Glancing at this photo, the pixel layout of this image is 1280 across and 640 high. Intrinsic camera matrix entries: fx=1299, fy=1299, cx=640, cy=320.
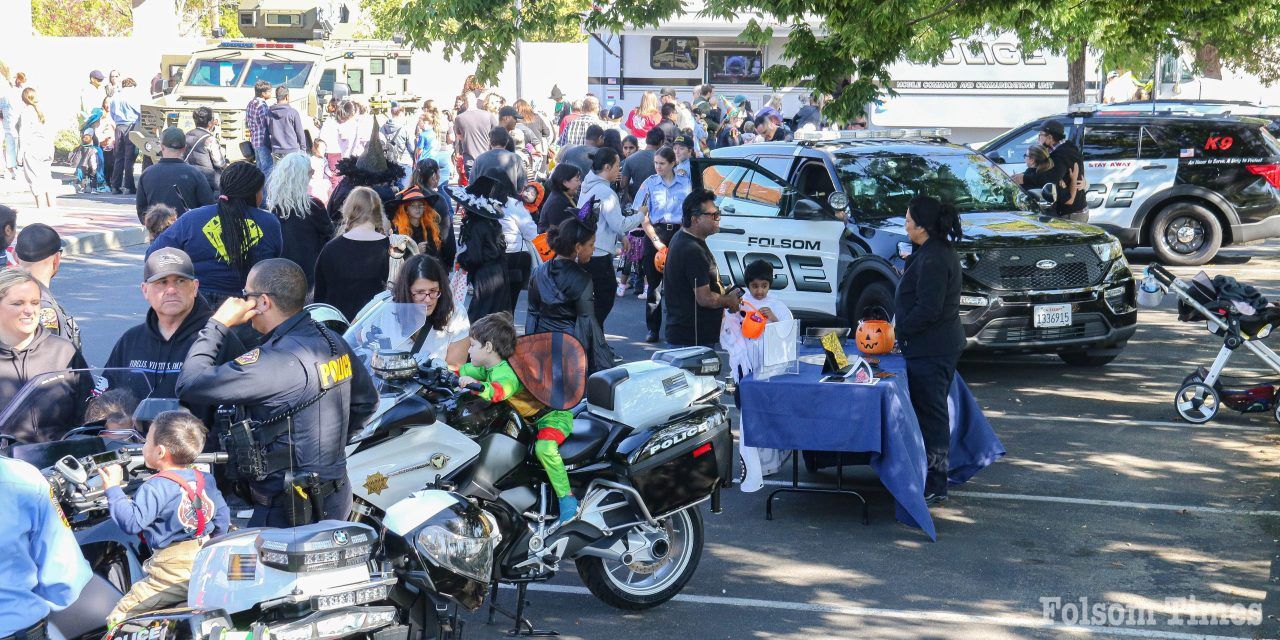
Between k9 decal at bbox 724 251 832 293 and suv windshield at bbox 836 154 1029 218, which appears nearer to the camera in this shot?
suv windshield at bbox 836 154 1029 218

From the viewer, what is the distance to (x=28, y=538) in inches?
152

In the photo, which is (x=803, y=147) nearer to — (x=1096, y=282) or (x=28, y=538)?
(x=1096, y=282)

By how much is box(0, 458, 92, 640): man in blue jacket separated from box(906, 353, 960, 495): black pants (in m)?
5.13

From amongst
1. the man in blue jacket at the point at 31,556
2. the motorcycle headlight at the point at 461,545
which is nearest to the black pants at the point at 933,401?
the motorcycle headlight at the point at 461,545

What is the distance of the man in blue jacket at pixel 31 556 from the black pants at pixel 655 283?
29.9ft

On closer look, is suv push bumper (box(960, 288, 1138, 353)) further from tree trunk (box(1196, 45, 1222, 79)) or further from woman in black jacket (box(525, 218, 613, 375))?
tree trunk (box(1196, 45, 1222, 79))

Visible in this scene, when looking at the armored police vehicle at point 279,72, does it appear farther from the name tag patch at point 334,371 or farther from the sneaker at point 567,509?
the name tag patch at point 334,371

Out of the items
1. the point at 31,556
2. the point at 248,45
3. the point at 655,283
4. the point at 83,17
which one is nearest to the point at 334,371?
the point at 31,556

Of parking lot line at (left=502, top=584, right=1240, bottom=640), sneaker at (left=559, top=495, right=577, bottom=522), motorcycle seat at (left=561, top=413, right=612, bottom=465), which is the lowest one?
parking lot line at (left=502, top=584, right=1240, bottom=640)

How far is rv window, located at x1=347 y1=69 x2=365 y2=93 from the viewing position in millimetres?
27750

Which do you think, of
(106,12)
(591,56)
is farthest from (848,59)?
(106,12)

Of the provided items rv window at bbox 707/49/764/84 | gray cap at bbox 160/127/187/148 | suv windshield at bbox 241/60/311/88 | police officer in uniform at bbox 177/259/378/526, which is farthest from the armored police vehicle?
police officer in uniform at bbox 177/259/378/526

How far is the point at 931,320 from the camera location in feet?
25.4


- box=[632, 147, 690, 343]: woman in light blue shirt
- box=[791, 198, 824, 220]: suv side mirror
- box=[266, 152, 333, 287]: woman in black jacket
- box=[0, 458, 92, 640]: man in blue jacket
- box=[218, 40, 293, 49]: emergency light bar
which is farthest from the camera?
box=[218, 40, 293, 49]: emergency light bar
